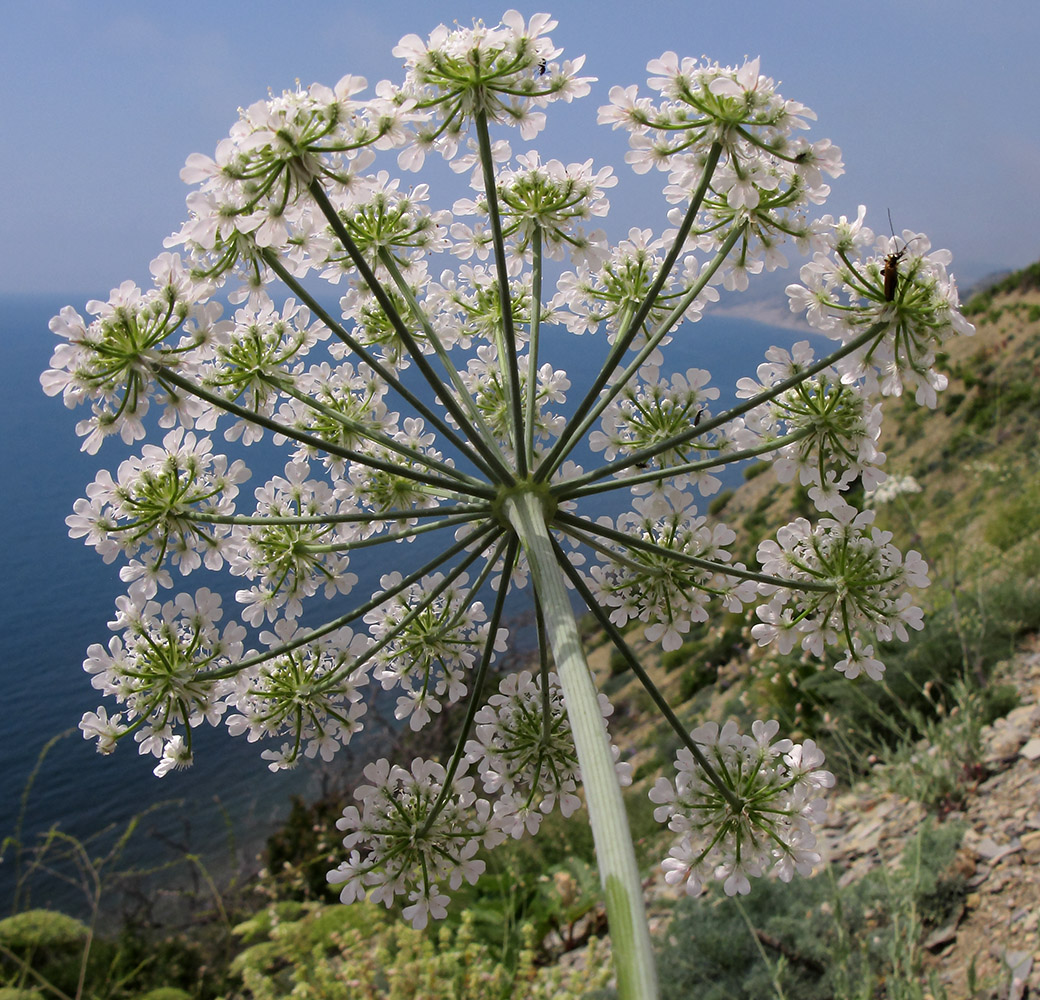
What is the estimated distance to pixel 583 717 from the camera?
1811mm

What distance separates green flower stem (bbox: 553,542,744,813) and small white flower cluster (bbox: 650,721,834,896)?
0.04 m

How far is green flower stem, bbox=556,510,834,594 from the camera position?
8.08ft

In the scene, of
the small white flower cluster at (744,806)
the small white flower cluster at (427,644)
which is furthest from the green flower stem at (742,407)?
the small white flower cluster at (744,806)

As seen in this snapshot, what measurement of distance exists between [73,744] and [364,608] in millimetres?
46352

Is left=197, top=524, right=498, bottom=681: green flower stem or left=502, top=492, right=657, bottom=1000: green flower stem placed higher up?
left=197, top=524, right=498, bottom=681: green flower stem

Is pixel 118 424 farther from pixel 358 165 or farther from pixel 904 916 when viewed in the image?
pixel 904 916

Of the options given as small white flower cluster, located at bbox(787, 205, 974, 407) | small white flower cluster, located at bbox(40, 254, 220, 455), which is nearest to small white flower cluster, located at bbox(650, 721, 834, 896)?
small white flower cluster, located at bbox(787, 205, 974, 407)

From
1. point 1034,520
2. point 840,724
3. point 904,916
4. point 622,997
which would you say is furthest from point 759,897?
point 1034,520

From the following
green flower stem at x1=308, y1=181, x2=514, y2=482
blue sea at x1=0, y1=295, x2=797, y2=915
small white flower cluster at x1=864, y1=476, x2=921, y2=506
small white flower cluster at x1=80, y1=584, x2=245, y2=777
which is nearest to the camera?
green flower stem at x1=308, y1=181, x2=514, y2=482

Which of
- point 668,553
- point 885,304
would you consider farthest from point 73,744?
point 885,304

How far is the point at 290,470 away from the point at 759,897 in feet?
20.5

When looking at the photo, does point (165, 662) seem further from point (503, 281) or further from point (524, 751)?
point (503, 281)

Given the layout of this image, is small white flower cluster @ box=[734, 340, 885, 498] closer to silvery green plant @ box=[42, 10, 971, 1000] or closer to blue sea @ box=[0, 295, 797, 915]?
silvery green plant @ box=[42, 10, 971, 1000]

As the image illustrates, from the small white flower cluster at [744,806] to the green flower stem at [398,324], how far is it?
1208mm
